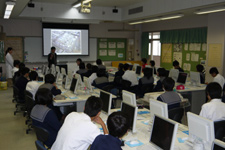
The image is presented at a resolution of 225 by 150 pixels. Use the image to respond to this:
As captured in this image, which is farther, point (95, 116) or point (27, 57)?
point (27, 57)

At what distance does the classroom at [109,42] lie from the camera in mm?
6070

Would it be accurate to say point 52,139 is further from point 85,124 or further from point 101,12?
point 101,12

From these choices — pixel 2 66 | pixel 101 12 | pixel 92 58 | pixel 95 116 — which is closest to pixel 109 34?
pixel 92 58

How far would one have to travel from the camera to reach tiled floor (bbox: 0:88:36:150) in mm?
4349

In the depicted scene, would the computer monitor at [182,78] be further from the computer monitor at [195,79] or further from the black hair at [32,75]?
the black hair at [32,75]

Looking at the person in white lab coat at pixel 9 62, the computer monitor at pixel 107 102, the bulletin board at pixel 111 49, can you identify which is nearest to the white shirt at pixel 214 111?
the computer monitor at pixel 107 102

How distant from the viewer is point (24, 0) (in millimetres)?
6117

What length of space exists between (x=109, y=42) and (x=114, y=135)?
10903 mm

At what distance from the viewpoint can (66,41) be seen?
11.5 m

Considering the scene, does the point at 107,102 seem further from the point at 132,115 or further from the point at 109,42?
the point at 109,42

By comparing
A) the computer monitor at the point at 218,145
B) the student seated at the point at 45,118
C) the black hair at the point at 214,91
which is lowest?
the student seated at the point at 45,118

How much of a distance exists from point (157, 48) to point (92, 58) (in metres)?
3.53

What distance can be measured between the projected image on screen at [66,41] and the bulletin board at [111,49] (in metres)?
1.28

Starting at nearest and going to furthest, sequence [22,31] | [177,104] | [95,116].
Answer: [95,116] < [177,104] < [22,31]
